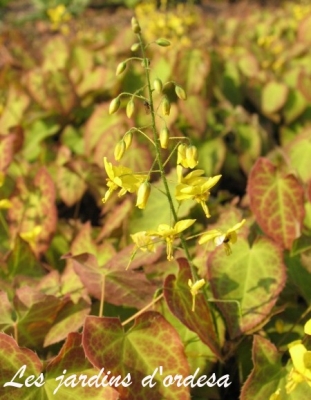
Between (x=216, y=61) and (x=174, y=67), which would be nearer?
(x=174, y=67)

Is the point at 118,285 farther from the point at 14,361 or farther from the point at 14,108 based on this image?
the point at 14,108

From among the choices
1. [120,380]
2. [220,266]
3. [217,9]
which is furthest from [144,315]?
[217,9]

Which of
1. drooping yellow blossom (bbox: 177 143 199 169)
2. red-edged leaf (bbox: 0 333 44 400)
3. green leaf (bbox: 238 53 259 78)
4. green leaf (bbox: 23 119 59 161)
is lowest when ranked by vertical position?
green leaf (bbox: 238 53 259 78)

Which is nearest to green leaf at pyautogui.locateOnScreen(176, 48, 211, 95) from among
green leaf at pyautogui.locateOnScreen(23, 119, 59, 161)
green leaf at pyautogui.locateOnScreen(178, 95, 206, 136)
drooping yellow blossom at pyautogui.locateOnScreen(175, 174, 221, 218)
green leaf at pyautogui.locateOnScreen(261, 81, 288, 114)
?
green leaf at pyautogui.locateOnScreen(178, 95, 206, 136)

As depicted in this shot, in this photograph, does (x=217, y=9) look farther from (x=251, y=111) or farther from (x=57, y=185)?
(x=57, y=185)

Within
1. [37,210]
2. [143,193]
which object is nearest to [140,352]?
[143,193]

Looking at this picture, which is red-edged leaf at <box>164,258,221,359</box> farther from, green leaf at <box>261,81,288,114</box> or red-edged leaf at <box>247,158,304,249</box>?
green leaf at <box>261,81,288,114</box>
